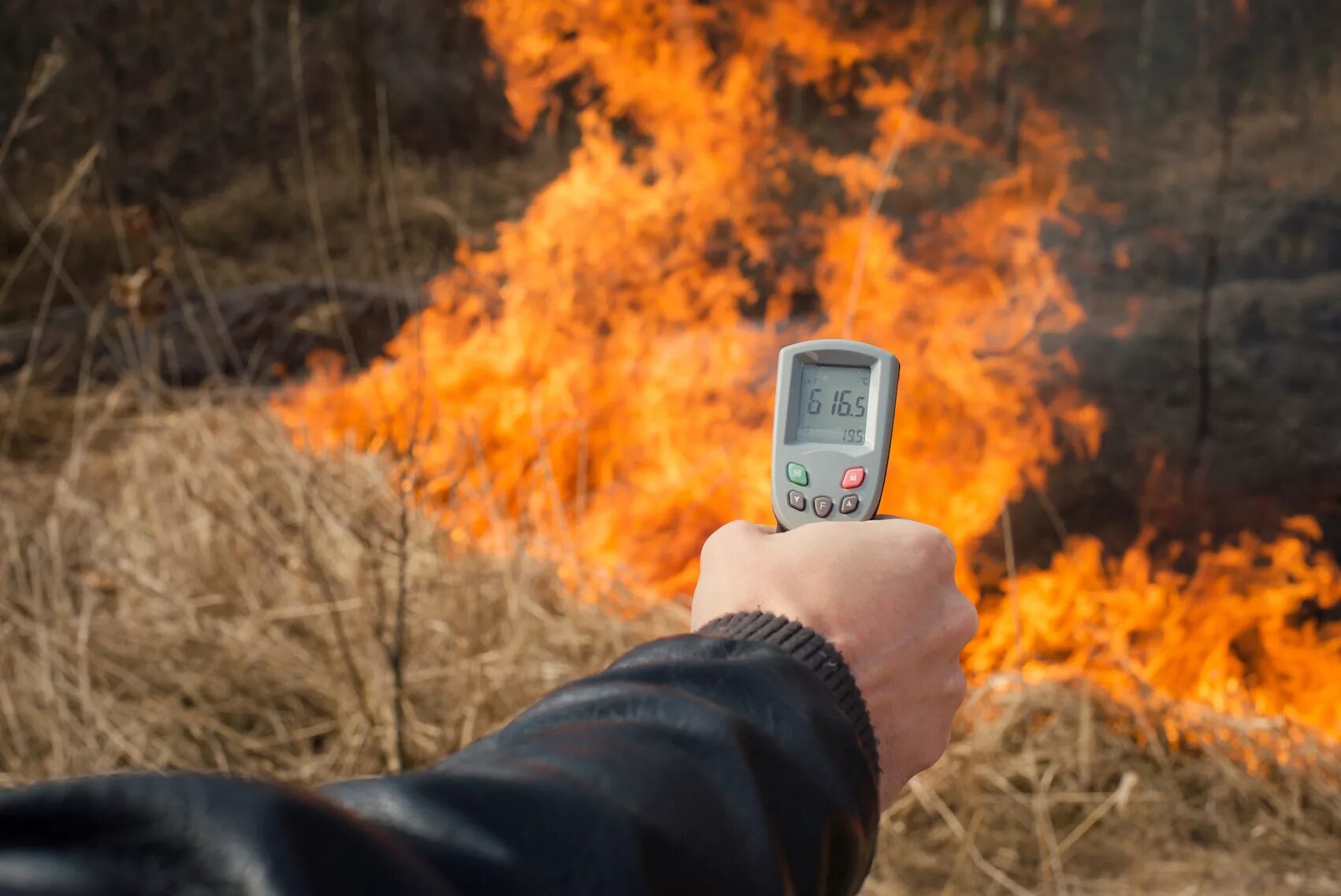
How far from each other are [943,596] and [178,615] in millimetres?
1777

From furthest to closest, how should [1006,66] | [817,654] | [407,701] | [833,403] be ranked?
[1006,66]
[407,701]
[833,403]
[817,654]

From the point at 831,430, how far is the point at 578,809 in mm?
474

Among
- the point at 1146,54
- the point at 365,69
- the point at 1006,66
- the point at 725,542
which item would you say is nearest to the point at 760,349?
the point at 1146,54

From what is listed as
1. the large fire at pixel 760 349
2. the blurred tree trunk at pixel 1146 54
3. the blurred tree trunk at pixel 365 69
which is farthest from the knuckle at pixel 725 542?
the blurred tree trunk at pixel 365 69

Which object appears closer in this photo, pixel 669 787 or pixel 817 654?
pixel 669 787

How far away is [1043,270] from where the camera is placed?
301 centimetres

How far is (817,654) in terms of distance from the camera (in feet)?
2.07

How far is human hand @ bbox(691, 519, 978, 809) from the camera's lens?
66 centimetres

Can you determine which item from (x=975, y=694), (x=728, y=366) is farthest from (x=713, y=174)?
(x=975, y=694)

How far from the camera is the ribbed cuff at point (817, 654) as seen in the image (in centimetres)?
63

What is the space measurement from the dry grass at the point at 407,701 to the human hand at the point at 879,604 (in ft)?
3.55

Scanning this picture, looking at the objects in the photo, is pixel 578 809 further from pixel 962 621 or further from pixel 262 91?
pixel 262 91

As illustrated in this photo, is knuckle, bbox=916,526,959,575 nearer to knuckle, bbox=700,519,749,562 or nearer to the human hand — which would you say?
the human hand

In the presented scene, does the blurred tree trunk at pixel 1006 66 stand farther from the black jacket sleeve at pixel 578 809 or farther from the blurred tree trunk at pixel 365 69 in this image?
the black jacket sleeve at pixel 578 809
